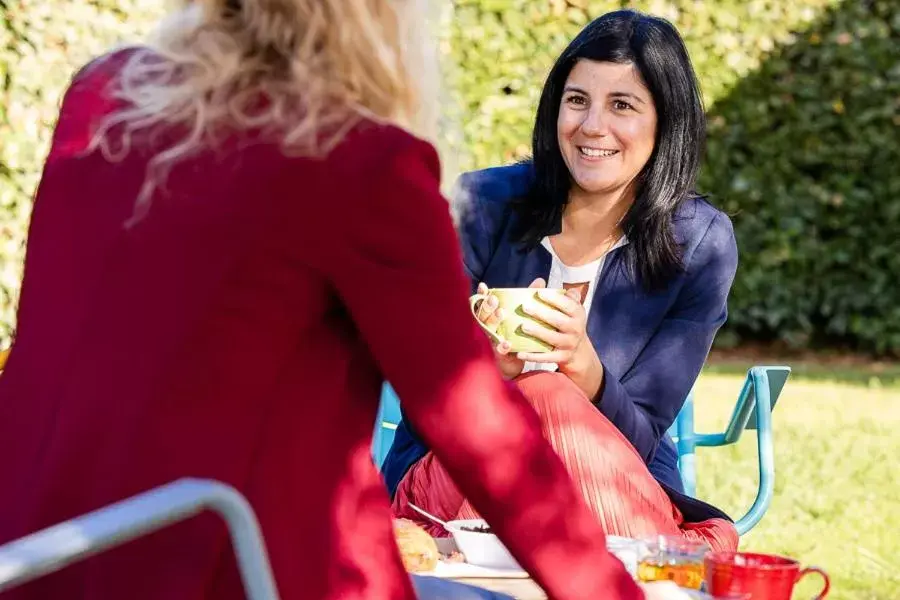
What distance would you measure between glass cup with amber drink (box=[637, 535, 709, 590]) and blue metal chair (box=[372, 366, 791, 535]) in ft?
2.71

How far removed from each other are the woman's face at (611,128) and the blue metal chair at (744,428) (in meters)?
0.51

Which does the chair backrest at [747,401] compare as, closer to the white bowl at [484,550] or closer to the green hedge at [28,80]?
the white bowl at [484,550]

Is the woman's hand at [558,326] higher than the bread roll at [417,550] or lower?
higher

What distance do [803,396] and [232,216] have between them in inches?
253

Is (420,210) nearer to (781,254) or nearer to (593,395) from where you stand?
(593,395)

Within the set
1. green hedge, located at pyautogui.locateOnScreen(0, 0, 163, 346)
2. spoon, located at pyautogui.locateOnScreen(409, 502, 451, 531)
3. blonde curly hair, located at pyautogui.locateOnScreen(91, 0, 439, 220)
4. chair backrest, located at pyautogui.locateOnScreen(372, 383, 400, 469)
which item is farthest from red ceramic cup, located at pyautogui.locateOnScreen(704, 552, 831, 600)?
green hedge, located at pyautogui.locateOnScreen(0, 0, 163, 346)

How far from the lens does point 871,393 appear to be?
7.71m

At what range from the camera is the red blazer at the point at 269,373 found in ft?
4.75

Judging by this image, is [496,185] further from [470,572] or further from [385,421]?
[470,572]

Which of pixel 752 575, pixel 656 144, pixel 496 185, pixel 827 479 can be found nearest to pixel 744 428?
pixel 656 144

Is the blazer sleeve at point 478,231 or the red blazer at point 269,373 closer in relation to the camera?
the red blazer at point 269,373

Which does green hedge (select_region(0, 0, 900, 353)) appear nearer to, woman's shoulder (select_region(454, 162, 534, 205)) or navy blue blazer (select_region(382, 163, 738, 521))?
woman's shoulder (select_region(454, 162, 534, 205))

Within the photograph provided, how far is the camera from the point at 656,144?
10.5ft

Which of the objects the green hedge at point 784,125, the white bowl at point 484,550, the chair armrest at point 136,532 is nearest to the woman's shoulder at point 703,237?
the white bowl at point 484,550
